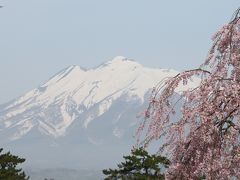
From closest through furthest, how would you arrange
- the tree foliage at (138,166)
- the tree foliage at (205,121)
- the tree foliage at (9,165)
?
1. the tree foliage at (205,121)
2. the tree foliage at (9,165)
3. the tree foliage at (138,166)

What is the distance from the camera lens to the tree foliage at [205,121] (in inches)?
350

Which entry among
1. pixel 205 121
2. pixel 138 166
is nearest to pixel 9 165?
pixel 138 166

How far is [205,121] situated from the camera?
895 centimetres

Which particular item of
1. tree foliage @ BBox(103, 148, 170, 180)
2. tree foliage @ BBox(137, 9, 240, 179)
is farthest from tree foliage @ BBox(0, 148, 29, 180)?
tree foliage @ BBox(137, 9, 240, 179)

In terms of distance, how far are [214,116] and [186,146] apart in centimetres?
88

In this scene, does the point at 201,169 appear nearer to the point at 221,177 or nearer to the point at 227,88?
the point at 221,177

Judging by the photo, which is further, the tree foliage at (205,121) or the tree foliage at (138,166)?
the tree foliage at (138,166)

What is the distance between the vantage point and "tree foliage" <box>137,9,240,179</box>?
8.89 m

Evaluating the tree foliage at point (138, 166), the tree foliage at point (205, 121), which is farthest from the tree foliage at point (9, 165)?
the tree foliage at point (205, 121)

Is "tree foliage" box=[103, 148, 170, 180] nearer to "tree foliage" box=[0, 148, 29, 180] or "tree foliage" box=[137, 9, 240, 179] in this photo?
"tree foliage" box=[0, 148, 29, 180]

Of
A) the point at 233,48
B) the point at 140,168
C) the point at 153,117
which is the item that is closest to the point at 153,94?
the point at 153,117

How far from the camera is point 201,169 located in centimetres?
886

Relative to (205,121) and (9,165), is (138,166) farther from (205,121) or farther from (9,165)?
(205,121)

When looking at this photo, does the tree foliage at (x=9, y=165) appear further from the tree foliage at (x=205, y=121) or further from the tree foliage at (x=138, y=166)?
the tree foliage at (x=205, y=121)
